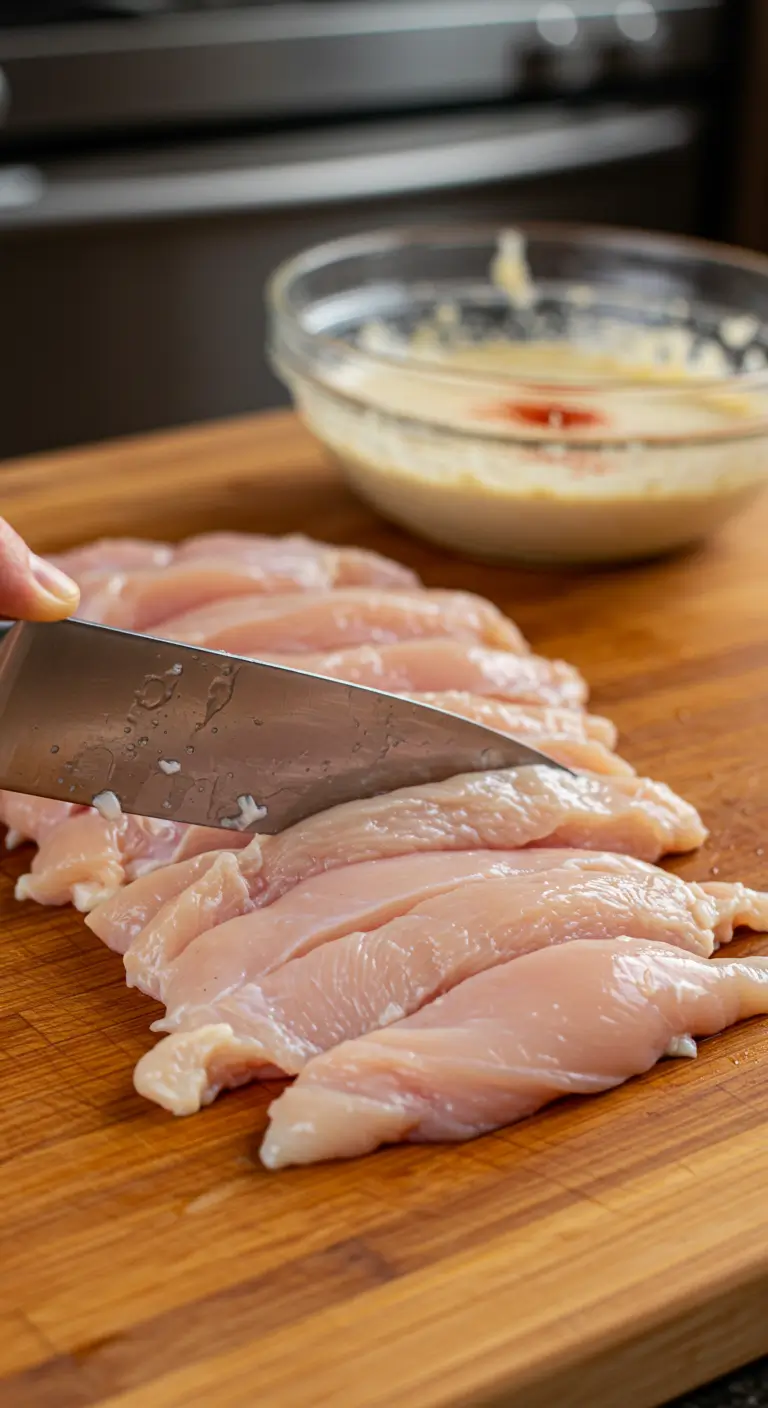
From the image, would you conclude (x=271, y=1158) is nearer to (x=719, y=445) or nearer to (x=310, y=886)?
(x=310, y=886)

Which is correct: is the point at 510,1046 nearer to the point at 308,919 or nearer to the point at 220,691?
the point at 308,919

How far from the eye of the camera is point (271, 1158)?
50.7 inches

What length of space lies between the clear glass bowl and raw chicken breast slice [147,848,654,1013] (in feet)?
2.60

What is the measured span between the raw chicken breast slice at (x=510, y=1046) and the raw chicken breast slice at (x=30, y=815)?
0.49m

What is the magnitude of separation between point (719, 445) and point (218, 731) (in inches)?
38.4

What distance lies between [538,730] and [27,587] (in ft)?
2.16

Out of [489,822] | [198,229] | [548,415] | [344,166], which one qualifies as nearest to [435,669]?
[489,822]

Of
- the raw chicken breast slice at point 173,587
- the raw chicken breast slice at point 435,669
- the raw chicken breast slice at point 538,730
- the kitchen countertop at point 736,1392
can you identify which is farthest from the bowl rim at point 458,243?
the kitchen countertop at point 736,1392

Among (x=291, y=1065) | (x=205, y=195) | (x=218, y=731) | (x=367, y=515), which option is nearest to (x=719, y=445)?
(x=367, y=515)

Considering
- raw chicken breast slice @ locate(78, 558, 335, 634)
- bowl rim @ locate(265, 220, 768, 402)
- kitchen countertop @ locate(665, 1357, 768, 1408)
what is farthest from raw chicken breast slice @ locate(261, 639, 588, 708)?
kitchen countertop @ locate(665, 1357, 768, 1408)

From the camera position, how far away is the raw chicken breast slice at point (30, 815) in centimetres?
168

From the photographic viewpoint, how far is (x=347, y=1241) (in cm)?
122

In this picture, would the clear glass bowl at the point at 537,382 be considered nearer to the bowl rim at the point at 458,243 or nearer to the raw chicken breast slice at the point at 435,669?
the bowl rim at the point at 458,243

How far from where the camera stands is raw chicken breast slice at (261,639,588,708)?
1.80 m
